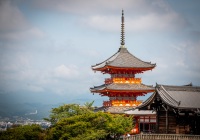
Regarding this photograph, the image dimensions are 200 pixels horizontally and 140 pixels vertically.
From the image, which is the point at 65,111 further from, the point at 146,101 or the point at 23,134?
the point at 146,101

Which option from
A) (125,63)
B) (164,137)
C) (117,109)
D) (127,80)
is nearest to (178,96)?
(164,137)

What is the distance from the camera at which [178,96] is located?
44.7m

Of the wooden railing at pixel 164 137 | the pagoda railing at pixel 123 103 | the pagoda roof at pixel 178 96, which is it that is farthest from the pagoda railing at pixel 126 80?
the wooden railing at pixel 164 137

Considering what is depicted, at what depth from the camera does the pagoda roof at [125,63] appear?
192ft

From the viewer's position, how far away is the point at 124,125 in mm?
44375

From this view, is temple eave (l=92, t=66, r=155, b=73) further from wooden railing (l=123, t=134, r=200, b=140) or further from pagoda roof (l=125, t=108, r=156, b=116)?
wooden railing (l=123, t=134, r=200, b=140)

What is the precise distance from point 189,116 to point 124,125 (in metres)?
6.87

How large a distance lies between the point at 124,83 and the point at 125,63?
9.80 ft

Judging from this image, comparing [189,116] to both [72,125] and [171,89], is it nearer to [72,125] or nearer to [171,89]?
[171,89]

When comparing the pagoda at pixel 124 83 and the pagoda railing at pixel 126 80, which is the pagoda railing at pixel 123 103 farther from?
the pagoda railing at pixel 126 80

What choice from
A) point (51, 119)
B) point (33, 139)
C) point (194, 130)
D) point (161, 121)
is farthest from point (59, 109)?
point (194, 130)

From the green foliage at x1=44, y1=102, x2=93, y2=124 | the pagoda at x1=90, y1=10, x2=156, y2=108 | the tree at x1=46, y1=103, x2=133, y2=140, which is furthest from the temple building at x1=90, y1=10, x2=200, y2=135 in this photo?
the green foliage at x1=44, y1=102, x2=93, y2=124

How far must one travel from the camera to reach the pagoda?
189 ft

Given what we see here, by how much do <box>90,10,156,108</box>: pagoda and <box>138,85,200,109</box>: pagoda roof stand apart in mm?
11470
